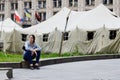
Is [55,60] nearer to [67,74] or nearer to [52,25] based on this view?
[67,74]

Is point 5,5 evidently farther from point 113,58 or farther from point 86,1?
point 113,58

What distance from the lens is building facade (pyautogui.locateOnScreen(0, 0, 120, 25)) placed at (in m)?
90.2

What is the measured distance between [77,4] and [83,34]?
56026 mm

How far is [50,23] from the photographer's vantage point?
41.3 m

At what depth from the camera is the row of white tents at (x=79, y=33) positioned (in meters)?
36.6

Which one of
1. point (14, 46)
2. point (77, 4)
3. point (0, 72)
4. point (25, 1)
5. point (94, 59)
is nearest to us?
point (0, 72)

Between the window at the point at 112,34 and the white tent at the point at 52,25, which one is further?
the white tent at the point at 52,25

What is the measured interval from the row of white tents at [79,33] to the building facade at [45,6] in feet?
157

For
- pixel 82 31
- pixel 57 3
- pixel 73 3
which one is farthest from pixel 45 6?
pixel 82 31

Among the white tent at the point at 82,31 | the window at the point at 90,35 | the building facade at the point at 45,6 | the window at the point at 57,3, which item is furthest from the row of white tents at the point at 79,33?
the window at the point at 57,3

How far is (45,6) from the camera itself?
97.2 meters

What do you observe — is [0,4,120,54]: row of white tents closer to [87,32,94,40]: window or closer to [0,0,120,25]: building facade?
[87,32,94,40]: window

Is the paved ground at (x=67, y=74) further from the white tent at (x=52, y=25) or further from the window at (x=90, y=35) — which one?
the white tent at (x=52, y=25)

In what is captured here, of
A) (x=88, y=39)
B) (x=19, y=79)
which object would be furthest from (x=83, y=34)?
(x=19, y=79)
